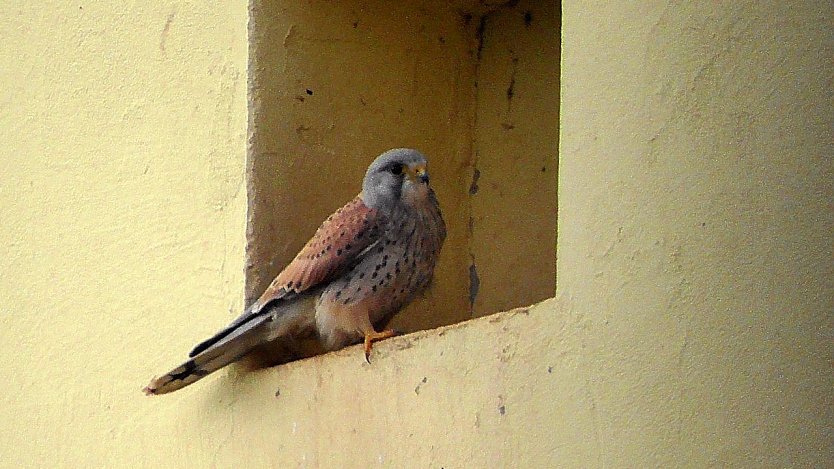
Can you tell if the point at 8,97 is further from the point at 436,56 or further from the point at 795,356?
the point at 795,356

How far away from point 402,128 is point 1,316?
1.15 meters

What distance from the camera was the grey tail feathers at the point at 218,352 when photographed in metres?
3.66

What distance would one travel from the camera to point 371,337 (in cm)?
353

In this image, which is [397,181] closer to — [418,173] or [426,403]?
[418,173]

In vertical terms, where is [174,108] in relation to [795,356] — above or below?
above

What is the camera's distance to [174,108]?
4.09 meters

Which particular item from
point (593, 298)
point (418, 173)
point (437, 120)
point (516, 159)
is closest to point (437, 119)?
point (437, 120)

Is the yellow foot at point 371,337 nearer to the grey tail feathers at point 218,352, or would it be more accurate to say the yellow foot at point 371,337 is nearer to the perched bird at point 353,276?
the perched bird at point 353,276

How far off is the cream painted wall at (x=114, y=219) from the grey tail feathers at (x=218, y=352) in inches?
4.0

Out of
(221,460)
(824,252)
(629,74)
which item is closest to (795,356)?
(824,252)

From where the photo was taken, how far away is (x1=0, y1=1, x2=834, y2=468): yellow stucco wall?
277cm

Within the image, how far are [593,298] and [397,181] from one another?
982 millimetres

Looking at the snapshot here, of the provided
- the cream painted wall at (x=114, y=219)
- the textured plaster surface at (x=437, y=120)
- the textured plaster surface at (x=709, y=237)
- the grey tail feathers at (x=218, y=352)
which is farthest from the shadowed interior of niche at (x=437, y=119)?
the textured plaster surface at (x=709, y=237)

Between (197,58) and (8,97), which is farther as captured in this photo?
(8,97)
